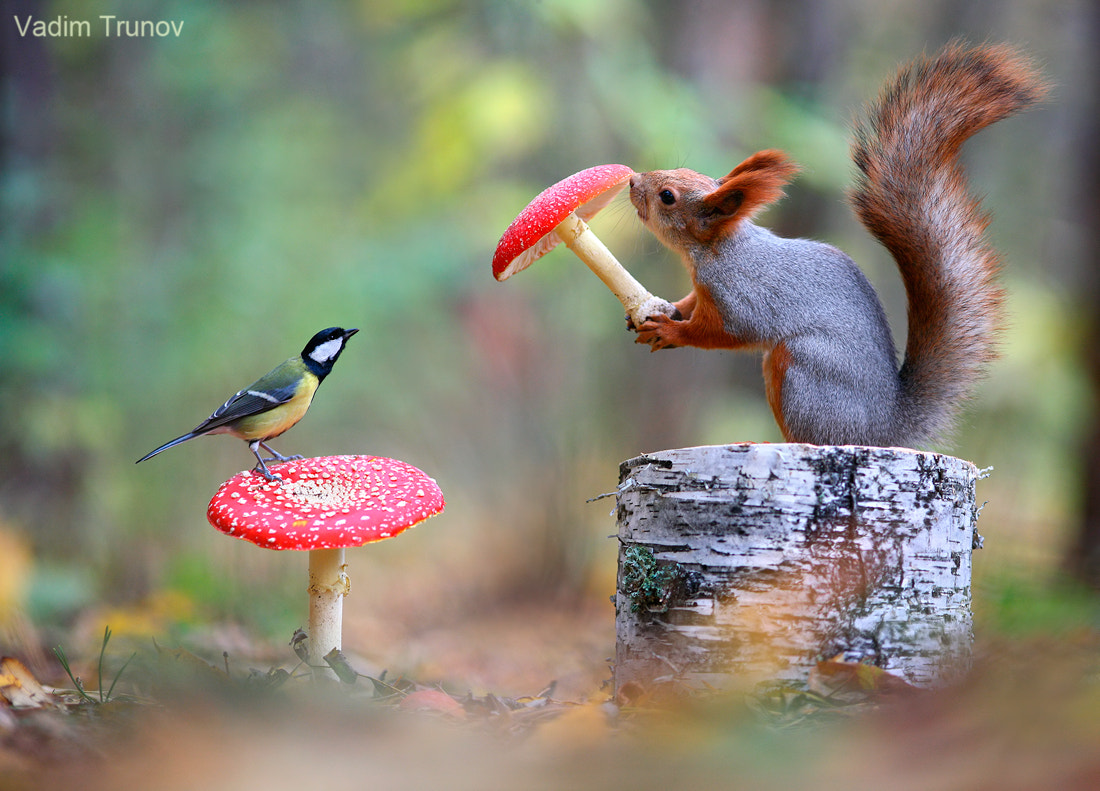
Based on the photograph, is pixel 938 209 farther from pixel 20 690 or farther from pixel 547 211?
pixel 20 690

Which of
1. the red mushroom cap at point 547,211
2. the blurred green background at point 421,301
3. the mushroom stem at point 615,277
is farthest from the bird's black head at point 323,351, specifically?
the blurred green background at point 421,301

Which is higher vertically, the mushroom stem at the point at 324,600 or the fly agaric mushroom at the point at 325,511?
the fly agaric mushroom at the point at 325,511

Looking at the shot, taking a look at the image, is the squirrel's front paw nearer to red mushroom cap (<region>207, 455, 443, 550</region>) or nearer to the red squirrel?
the red squirrel

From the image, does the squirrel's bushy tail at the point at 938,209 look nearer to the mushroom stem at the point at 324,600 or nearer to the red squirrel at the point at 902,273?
the red squirrel at the point at 902,273

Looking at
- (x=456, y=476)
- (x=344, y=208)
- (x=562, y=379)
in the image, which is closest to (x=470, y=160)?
(x=562, y=379)

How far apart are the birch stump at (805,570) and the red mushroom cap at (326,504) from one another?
61 cm

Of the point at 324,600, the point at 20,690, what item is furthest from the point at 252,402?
the point at 20,690

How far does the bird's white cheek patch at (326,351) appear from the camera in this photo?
1.96 m

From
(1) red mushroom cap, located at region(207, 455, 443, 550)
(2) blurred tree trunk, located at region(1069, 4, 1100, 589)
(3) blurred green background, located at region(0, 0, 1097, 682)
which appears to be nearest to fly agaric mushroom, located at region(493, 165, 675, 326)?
(1) red mushroom cap, located at region(207, 455, 443, 550)

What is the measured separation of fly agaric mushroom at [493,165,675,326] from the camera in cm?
191

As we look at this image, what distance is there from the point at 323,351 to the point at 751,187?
121 cm

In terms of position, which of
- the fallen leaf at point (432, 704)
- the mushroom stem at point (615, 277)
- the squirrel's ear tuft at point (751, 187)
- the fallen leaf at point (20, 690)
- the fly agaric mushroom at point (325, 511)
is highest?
the squirrel's ear tuft at point (751, 187)

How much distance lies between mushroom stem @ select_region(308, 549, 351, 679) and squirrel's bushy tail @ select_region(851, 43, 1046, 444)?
1.57 m

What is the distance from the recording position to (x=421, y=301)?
593 cm
